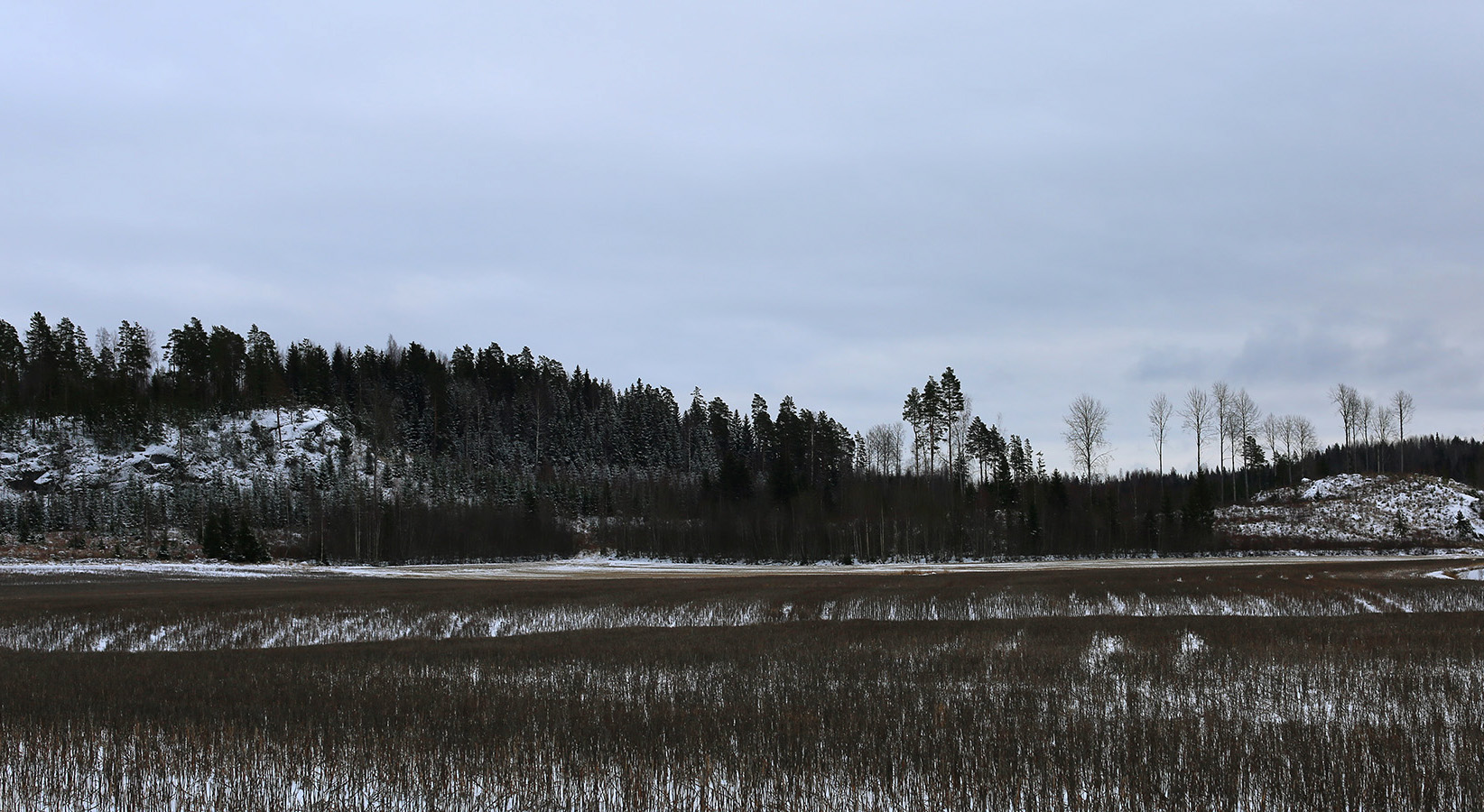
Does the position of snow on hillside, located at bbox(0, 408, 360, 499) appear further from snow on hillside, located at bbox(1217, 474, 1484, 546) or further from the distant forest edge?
snow on hillside, located at bbox(1217, 474, 1484, 546)

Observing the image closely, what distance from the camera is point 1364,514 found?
94.7 meters

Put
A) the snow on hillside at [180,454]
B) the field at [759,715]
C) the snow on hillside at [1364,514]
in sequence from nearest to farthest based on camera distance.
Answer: the field at [759,715]
the snow on hillside at [1364,514]
the snow on hillside at [180,454]

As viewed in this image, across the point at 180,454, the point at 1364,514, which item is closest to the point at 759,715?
the point at 1364,514

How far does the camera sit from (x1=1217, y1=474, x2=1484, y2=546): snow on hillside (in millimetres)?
88125

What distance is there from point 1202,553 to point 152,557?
322ft

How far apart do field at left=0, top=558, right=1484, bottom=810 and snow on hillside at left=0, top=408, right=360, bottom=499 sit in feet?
345

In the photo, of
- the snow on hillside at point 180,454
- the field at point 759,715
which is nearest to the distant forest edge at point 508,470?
the snow on hillside at point 180,454

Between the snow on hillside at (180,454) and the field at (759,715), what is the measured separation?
4145 inches

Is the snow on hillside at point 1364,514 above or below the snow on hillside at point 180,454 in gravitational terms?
below

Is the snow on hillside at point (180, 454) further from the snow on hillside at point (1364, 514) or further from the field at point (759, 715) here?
the snow on hillside at point (1364, 514)

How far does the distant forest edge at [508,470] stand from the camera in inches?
3578

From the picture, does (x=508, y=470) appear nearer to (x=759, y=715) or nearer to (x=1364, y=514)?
(x=1364, y=514)

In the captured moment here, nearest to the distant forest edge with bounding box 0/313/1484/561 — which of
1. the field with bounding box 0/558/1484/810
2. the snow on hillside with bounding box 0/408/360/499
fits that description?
the snow on hillside with bounding box 0/408/360/499

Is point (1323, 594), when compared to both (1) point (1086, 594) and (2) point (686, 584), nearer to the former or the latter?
(1) point (1086, 594)
